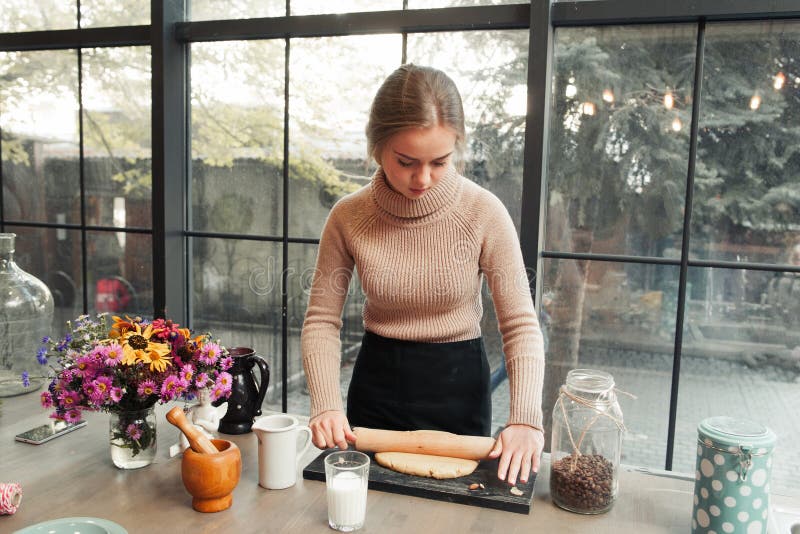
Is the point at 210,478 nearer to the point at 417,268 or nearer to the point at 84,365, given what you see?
the point at 84,365

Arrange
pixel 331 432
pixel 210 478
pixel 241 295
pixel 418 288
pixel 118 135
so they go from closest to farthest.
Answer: pixel 210 478, pixel 331 432, pixel 418 288, pixel 241 295, pixel 118 135

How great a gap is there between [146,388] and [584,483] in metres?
0.83

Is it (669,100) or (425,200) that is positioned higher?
(669,100)

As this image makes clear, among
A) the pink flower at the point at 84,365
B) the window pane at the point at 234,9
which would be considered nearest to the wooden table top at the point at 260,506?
the pink flower at the point at 84,365

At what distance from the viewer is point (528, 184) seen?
6.75 ft

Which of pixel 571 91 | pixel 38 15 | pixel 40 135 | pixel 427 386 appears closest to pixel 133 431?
pixel 427 386

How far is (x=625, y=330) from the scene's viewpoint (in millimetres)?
2104

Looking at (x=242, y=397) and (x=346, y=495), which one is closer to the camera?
(x=346, y=495)

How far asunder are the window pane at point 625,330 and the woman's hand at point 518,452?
0.92m

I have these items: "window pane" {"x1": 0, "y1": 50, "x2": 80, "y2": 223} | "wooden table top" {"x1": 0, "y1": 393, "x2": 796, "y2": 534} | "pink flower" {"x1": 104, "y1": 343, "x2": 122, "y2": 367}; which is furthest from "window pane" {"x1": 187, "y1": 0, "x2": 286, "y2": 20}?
"wooden table top" {"x1": 0, "y1": 393, "x2": 796, "y2": 534}

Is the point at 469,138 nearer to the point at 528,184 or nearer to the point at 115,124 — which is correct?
the point at 528,184

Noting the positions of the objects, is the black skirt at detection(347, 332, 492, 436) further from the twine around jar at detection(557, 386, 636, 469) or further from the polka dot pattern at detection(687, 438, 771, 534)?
the polka dot pattern at detection(687, 438, 771, 534)

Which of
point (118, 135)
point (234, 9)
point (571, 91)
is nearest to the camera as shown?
point (571, 91)

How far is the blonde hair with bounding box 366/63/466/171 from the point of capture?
4.34 feet
